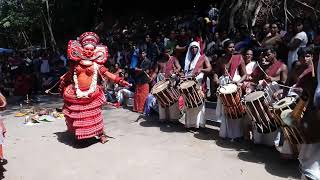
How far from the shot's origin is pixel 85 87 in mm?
7973

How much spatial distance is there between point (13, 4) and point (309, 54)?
3312 centimetres

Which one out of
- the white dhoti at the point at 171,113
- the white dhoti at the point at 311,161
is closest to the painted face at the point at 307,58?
the white dhoti at the point at 311,161

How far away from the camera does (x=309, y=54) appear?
6488mm

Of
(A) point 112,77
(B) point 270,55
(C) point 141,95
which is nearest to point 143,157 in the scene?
(A) point 112,77

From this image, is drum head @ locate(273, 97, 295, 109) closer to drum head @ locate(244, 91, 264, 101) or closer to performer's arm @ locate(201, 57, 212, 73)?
drum head @ locate(244, 91, 264, 101)

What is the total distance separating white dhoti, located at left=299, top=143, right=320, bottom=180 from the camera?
394 centimetres

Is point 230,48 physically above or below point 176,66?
above

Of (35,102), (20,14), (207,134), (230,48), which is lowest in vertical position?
(35,102)

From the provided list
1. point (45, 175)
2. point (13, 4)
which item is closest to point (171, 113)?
point (45, 175)

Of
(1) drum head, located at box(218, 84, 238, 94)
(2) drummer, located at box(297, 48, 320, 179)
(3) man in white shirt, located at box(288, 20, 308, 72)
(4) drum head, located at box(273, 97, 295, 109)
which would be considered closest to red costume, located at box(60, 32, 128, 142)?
(1) drum head, located at box(218, 84, 238, 94)

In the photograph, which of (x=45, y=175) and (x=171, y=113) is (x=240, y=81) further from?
(x=45, y=175)

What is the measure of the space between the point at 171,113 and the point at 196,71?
42.0 inches

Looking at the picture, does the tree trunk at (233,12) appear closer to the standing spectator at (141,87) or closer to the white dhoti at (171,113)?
the standing spectator at (141,87)

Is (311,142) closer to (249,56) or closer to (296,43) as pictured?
(249,56)
